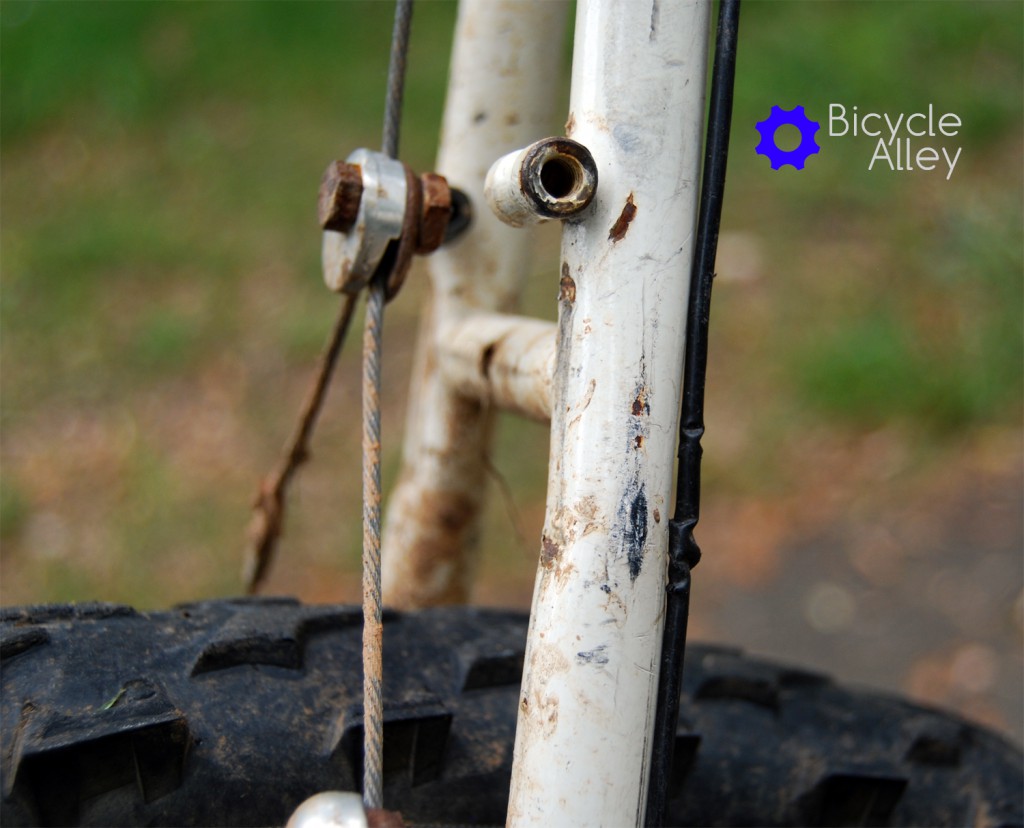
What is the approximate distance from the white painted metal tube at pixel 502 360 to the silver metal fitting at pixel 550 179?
→ 121 millimetres

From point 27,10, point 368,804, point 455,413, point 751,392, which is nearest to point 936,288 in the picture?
point 751,392

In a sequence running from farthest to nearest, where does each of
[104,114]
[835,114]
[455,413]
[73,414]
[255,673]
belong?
[104,114] → [835,114] → [73,414] → [455,413] → [255,673]

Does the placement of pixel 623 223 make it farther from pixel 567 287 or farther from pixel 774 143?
pixel 774 143

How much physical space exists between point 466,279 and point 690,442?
0.40 meters

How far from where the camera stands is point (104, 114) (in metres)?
2.67

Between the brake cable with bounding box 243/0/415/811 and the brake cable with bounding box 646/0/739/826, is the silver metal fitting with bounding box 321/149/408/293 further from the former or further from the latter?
the brake cable with bounding box 646/0/739/826

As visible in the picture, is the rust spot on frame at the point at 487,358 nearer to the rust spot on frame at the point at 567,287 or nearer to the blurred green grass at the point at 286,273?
the rust spot on frame at the point at 567,287

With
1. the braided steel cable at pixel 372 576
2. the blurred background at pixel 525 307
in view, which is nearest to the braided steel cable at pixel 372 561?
the braided steel cable at pixel 372 576

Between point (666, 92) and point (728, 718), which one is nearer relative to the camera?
point (666, 92)

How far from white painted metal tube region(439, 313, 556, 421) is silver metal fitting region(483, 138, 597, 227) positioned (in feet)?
0.40

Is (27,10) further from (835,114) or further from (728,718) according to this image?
(728,718)

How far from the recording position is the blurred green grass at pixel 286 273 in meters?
1.84

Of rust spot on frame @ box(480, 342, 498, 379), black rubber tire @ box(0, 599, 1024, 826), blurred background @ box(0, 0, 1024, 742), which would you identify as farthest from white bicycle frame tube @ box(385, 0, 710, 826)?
blurred background @ box(0, 0, 1024, 742)

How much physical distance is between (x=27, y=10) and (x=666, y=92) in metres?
2.79
